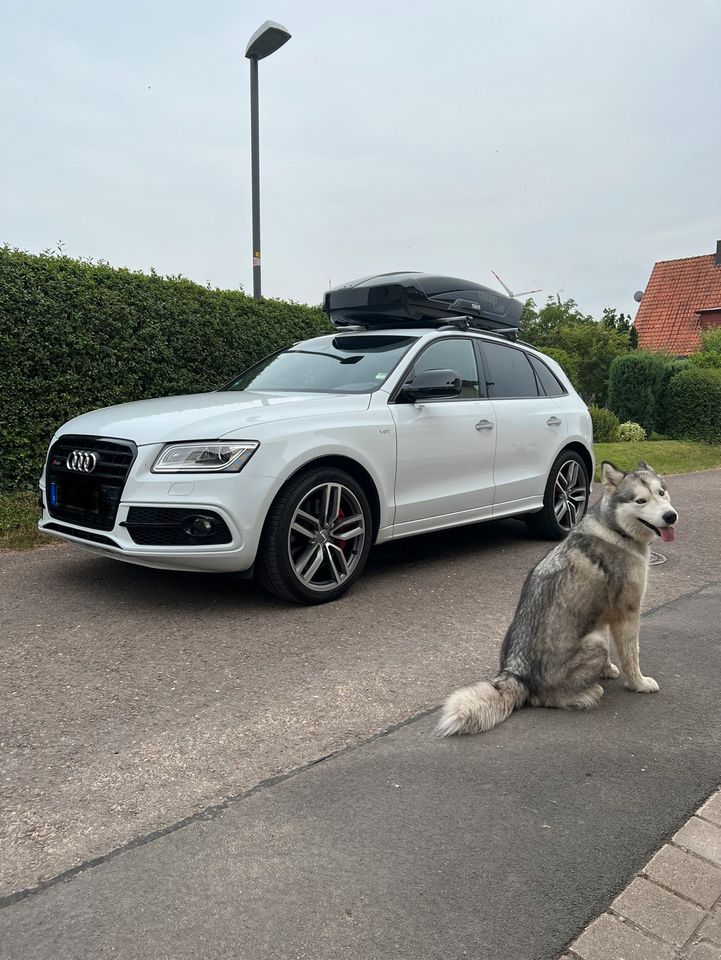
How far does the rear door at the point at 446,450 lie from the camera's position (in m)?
5.63

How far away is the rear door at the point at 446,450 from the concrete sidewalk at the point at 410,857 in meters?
2.49

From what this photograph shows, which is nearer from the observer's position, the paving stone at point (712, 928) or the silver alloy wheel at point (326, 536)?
the paving stone at point (712, 928)

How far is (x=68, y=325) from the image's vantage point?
7.59 metres

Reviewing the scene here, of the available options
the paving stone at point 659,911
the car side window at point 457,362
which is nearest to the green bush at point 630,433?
the car side window at point 457,362

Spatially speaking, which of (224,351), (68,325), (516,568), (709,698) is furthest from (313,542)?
(224,351)

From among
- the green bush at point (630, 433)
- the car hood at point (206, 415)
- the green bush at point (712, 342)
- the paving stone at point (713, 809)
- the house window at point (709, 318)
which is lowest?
the green bush at point (630, 433)

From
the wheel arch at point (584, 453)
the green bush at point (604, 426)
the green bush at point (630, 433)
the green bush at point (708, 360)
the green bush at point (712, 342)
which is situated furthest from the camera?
the green bush at point (712, 342)

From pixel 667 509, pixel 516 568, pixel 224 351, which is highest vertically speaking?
pixel 224 351

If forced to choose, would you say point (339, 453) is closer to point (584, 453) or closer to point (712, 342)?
point (584, 453)

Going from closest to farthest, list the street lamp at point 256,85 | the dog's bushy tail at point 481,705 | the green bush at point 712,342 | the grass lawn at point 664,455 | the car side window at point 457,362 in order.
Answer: the dog's bushy tail at point 481,705
the car side window at point 457,362
the street lamp at point 256,85
the grass lawn at point 664,455
the green bush at point 712,342

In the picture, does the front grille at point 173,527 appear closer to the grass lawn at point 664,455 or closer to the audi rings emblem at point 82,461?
the audi rings emblem at point 82,461

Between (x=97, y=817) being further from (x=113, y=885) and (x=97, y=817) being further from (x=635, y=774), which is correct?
(x=635, y=774)

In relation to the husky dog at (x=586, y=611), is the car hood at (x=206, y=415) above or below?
above

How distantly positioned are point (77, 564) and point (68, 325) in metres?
2.73
